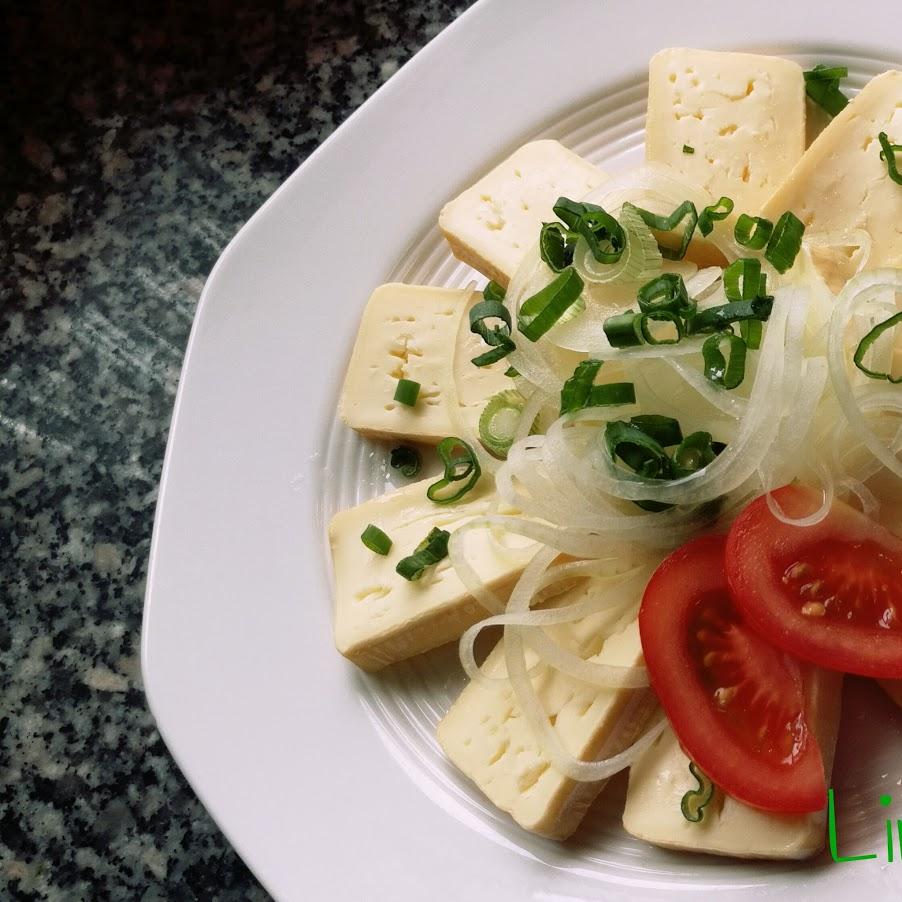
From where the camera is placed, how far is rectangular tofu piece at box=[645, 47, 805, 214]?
2078 mm

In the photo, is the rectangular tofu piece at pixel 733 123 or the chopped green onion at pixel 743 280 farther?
the rectangular tofu piece at pixel 733 123

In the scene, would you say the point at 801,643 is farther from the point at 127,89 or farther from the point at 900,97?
the point at 127,89

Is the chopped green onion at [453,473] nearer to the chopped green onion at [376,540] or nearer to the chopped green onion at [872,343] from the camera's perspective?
the chopped green onion at [376,540]

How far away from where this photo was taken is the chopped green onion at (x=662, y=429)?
72.2 inches

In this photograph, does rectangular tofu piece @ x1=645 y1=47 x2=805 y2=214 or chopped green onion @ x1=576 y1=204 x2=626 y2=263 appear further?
rectangular tofu piece @ x1=645 y1=47 x2=805 y2=214

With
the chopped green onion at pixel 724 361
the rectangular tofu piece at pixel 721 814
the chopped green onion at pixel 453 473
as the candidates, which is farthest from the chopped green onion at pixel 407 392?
the rectangular tofu piece at pixel 721 814

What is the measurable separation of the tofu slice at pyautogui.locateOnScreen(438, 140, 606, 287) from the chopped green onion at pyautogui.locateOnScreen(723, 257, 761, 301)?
455 millimetres

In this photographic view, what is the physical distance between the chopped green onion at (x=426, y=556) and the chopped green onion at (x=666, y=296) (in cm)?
62

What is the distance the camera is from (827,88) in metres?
2.14

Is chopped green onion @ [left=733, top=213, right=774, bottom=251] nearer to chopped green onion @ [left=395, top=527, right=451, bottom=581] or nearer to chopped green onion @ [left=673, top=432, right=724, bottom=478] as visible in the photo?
chopped green onion @ [left=673, top=432, right=724, bottom=478]

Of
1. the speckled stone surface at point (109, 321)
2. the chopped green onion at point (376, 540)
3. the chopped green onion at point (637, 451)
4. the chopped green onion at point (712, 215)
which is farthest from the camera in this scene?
the speckled stone surface at point (109, 321)

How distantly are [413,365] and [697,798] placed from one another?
109 centimetres

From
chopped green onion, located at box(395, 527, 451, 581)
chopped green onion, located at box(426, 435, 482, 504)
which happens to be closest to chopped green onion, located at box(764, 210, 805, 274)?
chopped green onion, located at box(426, 435, 482, 504)

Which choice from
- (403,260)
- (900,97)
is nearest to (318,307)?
(403,260)
